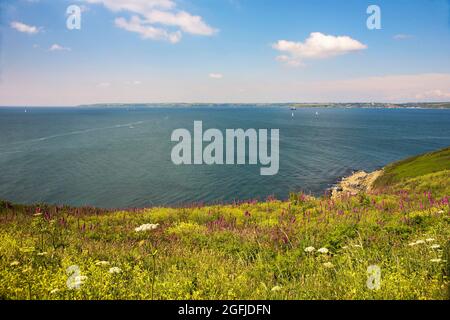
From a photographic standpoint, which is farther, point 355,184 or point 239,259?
point 355,184

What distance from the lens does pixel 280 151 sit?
91.2 metres

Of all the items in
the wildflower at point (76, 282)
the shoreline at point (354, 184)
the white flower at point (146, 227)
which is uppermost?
the wildflower at point (76, 282)

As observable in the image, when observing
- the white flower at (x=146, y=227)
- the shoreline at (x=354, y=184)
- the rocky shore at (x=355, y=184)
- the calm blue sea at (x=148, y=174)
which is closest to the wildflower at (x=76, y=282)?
the white flower at (x=146, y=227)

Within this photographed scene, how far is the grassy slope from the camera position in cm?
560

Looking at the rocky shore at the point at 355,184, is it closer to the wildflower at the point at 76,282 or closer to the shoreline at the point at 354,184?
the shoreline at the point at 354,184

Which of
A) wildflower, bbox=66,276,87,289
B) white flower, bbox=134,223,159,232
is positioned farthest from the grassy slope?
white flower, bbox=134,223,159,232

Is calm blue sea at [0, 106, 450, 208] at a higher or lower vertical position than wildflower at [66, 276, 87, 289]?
lower

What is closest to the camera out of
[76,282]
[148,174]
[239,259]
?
[76,282]

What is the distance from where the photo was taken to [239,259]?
802 cm

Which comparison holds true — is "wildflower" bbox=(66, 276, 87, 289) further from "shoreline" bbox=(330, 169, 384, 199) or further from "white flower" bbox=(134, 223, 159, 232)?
"shoreline" bbox=(330, 169, 384, 199)

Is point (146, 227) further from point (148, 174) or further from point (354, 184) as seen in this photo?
point (148, 174)

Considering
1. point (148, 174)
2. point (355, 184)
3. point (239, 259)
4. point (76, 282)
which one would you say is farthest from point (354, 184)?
point (76, 282)

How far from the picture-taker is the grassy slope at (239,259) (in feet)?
18.4
